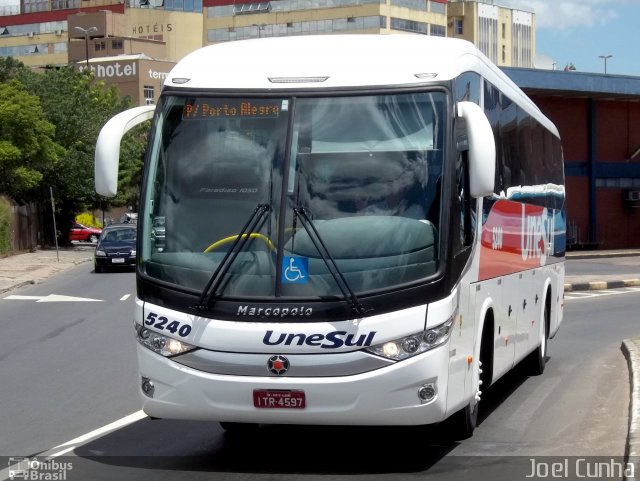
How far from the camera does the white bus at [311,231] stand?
304 inches

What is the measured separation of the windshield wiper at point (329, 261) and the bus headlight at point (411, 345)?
0.91 ft

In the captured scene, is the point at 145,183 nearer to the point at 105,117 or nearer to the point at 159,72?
the point at 105,117

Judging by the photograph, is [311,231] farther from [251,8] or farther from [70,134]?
[251,8]

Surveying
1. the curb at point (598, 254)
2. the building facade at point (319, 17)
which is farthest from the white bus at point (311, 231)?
the building facade at point (319, 17)

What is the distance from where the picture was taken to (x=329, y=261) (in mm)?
7812

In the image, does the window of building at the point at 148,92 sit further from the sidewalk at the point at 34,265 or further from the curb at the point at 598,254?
the curb at the point at 598,254

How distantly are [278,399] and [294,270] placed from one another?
90cm

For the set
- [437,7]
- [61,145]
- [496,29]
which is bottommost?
[61,145]

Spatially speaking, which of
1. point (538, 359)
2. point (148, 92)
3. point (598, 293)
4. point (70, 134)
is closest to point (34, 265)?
point (70, 134)

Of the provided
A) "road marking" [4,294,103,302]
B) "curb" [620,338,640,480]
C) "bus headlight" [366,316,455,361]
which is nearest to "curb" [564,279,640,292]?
"road marking" [4,294,103,302]

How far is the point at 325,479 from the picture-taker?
788 centimetres

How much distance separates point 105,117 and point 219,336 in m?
51.1

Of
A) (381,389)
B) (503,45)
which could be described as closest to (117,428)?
(381,389)

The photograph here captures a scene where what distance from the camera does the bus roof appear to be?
8258mm
